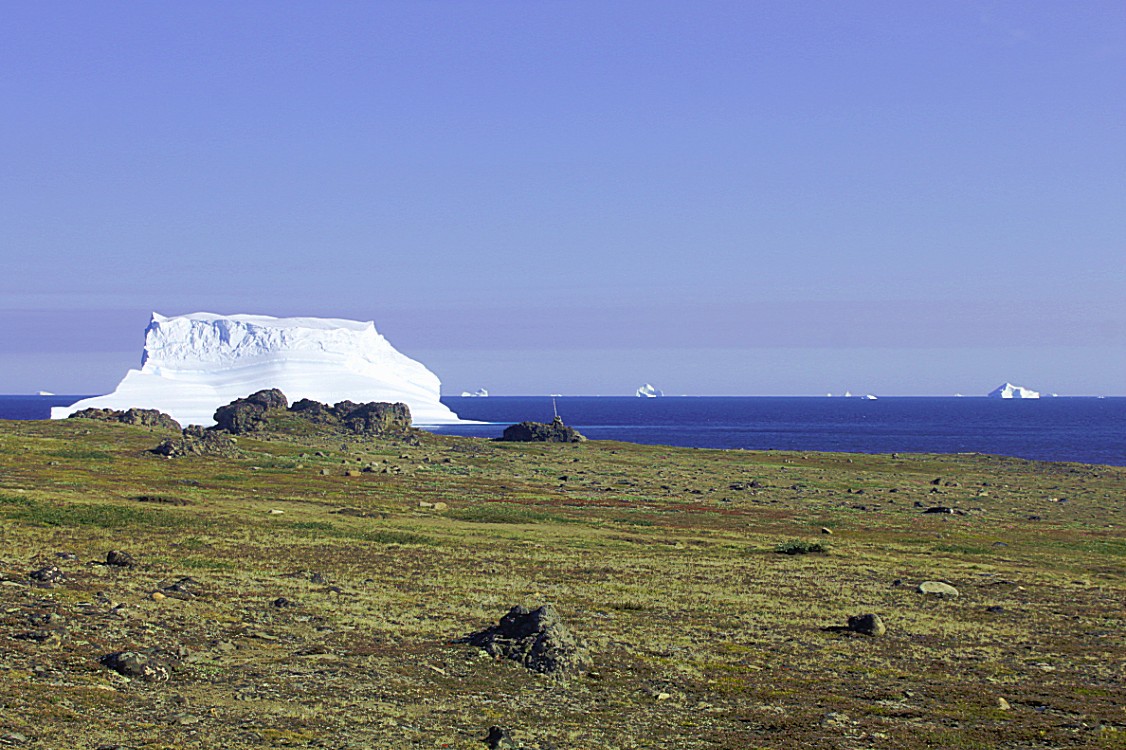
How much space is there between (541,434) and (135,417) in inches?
Result: 1846

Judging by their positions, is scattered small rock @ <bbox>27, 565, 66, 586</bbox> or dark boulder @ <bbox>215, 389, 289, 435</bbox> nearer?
scattered small rock @ <bbox>27, 565, 66, 586</bbox>

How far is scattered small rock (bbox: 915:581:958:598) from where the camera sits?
32.3 metres

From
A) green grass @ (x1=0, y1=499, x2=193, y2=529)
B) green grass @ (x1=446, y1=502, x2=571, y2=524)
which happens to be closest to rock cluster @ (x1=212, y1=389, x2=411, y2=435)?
green grass @ (x1=446, y1=502, x2=571, y2=524)

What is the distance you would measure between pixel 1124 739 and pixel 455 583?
1906 cm

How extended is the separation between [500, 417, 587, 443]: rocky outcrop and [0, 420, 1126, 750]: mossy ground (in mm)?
57489

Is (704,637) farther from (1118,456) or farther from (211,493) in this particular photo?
(1118,456)

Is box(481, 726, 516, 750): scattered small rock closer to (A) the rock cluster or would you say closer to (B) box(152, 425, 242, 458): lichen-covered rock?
(B) box(152, 425, 242, 458): lichen-covered rock

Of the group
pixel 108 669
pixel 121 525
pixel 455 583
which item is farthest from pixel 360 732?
pixel 121 525

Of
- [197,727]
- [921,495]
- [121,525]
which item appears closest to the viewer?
[197,727]

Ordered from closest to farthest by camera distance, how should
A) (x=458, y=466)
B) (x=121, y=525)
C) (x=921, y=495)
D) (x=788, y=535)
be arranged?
(x=121, y=525)
(x=788, y=535)
(x=921, y=495)
(x=458, y=466)

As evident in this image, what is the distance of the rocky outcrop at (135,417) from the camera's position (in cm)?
11094

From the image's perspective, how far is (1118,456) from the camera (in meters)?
Answer: 149

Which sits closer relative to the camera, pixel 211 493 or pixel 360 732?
pixel 360 732

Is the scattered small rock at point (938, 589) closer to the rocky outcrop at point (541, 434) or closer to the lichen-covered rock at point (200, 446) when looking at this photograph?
the lichen-covered rock at point (200, 446)
